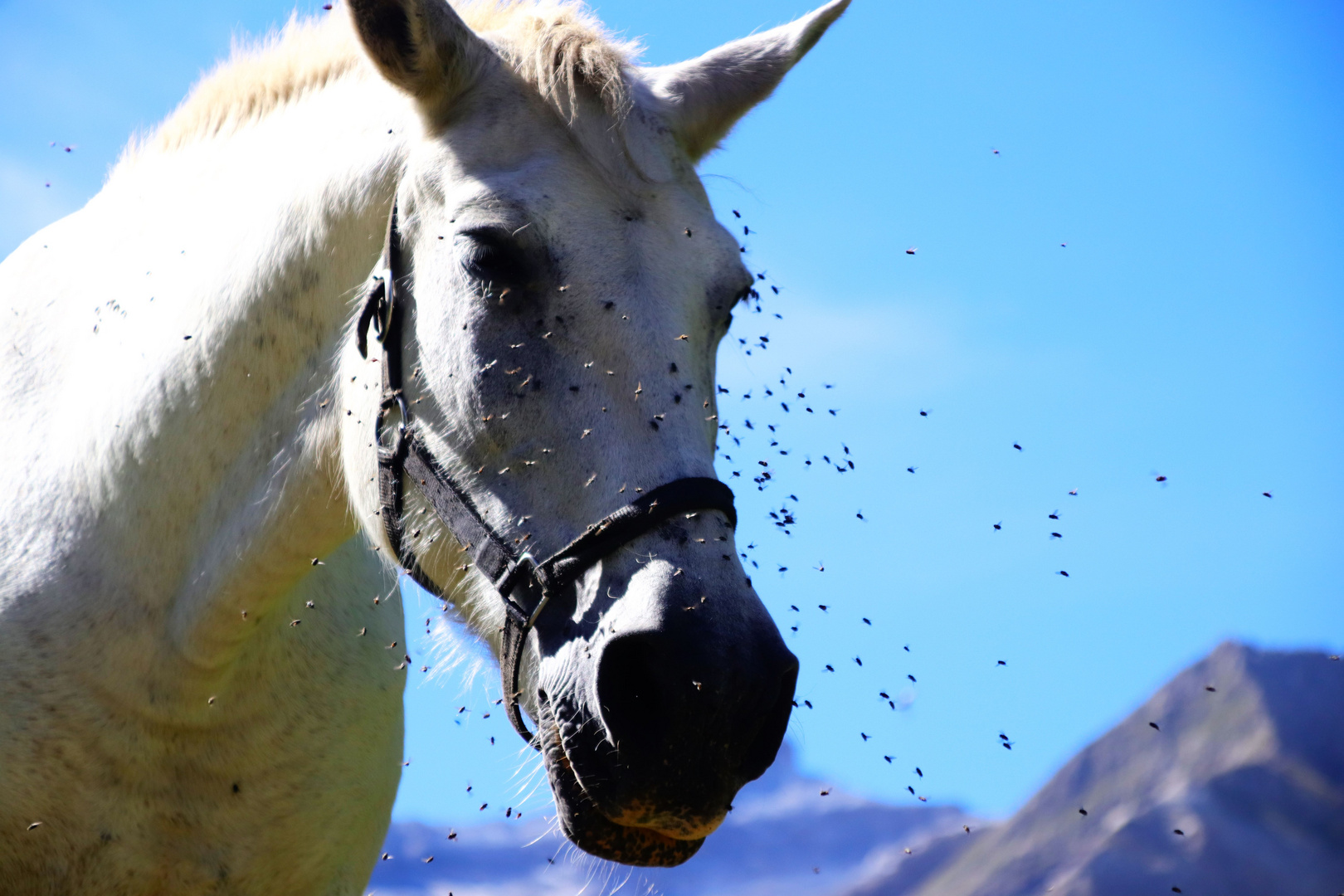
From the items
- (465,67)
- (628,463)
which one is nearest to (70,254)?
(465,67)

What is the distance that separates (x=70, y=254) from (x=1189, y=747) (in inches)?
783

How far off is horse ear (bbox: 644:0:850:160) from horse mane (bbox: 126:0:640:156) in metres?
0.17

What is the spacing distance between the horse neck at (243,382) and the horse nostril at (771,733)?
1.46 metres

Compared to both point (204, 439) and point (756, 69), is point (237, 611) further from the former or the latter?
point (756, 69)

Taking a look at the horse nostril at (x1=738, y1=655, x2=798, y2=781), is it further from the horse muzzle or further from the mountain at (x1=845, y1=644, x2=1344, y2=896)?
the mountain at (x1=845, y1=644, x2=1344, y2=896)

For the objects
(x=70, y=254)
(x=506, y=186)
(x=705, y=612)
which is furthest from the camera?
(x=70, y=254)

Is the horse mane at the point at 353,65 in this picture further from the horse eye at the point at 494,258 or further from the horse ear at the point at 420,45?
the horse eye at the point at 494,258

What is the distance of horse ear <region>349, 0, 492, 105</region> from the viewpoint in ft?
9.55

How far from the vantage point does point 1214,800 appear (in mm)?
18906

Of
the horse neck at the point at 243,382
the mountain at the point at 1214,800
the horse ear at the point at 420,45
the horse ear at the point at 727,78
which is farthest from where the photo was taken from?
the mountain at the point at 1214,800

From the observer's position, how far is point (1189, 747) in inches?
769

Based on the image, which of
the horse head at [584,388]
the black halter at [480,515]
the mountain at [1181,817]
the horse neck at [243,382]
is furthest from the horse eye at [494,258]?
the mountain at [1181,817]

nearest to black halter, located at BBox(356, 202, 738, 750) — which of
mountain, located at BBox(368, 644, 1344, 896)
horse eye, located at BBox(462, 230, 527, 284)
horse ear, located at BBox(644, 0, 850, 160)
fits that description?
horse eye, located at BBox(462, 230, 527, 284)

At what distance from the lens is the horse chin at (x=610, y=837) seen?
245 cm
